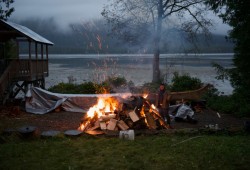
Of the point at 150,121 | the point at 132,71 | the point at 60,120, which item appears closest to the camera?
the point at 150,121

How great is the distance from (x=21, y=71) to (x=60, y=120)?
21.8 feet

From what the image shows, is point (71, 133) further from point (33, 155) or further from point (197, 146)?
point (197, 146)

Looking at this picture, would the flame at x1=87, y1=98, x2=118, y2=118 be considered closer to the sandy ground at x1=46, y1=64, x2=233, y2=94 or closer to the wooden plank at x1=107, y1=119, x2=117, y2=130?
the wooden plank at x1=107, y1=119, x2=117, y2=130

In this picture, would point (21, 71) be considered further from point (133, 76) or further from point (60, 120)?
point (133, 76)

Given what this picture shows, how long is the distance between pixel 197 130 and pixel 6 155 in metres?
6.20

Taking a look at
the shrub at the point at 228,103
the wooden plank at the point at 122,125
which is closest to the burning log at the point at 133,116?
the wooden plank at the point at 122,125

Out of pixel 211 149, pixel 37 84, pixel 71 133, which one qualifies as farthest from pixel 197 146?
pixel 37 84

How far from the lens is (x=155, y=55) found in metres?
25.2

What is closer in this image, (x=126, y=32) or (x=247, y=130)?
(x=247, y=130)

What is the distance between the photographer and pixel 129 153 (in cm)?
801

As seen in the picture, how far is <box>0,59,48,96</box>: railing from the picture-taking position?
16.5 m

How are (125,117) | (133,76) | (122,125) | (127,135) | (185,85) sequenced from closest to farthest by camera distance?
1. (127,135)
2. (122,125)
3. (125,117)
4. (185,85)
5. (133,76)

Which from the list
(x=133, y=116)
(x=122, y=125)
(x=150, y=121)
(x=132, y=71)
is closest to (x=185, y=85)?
(x=150, y=121)

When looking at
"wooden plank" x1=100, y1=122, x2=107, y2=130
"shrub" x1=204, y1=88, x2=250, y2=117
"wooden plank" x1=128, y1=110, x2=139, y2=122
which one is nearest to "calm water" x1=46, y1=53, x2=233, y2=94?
"shrub" x1=204, y1=88, x2=250, y2=117
